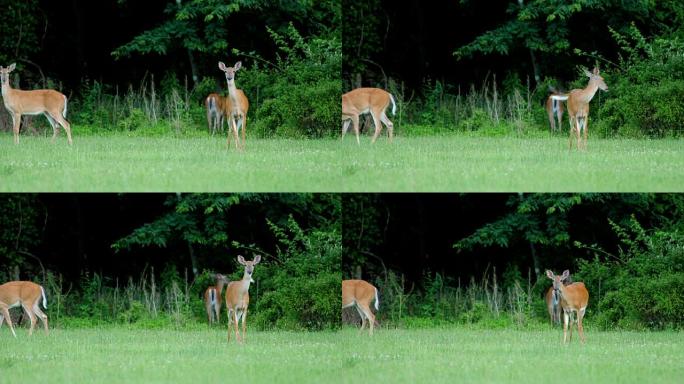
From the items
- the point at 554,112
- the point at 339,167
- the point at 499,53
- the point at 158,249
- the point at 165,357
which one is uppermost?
the point at 499,53

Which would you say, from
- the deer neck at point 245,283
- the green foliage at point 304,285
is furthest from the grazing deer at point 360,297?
the deer neck at point 245,283

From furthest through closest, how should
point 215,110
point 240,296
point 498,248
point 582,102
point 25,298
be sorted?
point 215,110 → point 498,248 → point 582,102 → point 25,298 → point 240,296

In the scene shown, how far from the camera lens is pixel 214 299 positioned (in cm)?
1644

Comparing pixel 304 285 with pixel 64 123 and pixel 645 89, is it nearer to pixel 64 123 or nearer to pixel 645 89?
pixel 64 123

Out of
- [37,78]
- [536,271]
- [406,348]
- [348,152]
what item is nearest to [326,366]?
[406,348]

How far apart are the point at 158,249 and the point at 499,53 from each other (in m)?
A: 5.26

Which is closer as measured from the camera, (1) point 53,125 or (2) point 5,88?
(2) point 5,88

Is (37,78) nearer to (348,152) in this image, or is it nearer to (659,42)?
(348,152)

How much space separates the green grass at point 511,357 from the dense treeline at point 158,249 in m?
1.19

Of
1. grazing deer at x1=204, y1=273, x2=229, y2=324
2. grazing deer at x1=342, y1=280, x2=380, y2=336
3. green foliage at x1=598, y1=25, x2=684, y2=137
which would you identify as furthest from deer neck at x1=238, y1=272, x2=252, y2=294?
green foliage at x1=598, y1=25, x2=684, y2=137

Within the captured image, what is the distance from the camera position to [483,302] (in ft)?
56.9

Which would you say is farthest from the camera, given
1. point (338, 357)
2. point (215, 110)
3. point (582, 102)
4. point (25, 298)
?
point (215, 110)

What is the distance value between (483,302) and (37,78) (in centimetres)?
622

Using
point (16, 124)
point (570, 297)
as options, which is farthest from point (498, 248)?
point (16, 124)
